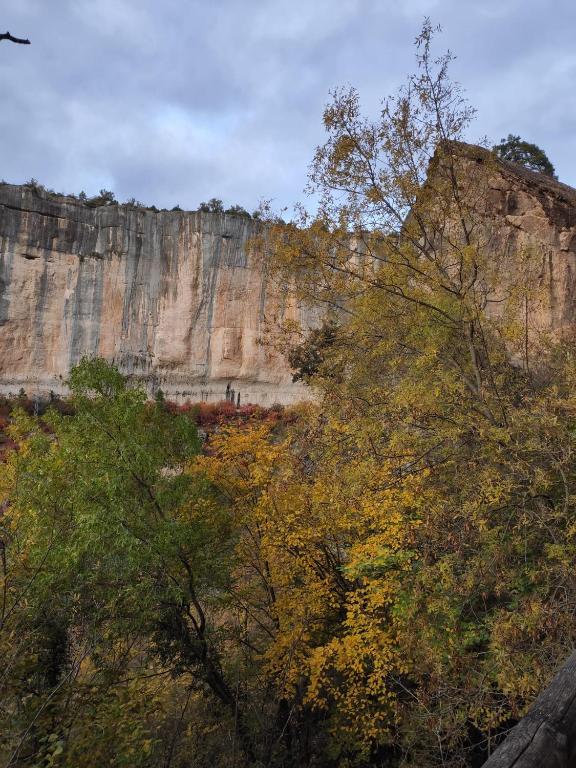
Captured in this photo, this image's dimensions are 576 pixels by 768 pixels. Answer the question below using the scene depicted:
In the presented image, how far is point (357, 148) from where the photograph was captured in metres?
6.18

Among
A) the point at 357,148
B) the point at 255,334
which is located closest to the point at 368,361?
the point at 357,148

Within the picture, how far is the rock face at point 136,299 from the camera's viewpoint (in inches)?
1458

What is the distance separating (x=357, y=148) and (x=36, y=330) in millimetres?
36231

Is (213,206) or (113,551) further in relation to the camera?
(213,206)

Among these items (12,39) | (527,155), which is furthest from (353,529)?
(527,155)

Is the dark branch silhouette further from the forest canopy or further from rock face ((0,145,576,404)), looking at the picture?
rock face ((0,145,576,404))

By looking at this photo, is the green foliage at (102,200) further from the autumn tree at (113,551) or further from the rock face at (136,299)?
the autumn tree at (113,551)

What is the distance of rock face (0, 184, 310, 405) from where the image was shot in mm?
37031

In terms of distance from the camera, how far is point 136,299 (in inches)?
1522

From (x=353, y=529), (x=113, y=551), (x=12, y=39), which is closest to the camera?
(x=12, y=39)

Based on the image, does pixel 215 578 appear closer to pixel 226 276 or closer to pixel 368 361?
pixel 368 361

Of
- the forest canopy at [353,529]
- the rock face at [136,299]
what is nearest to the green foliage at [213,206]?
the rock face at [136,299]

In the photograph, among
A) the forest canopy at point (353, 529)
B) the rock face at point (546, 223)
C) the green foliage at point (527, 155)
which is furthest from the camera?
the green foliage at point (527, 155)

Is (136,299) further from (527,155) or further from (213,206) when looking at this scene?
(527,155)
